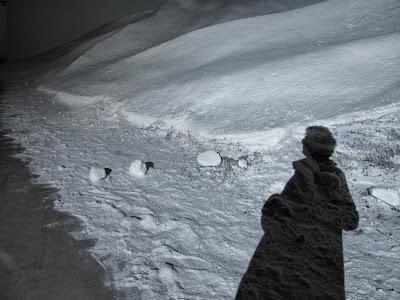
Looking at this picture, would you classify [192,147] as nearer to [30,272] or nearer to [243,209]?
[243,209]

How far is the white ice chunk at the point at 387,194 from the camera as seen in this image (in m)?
2.60

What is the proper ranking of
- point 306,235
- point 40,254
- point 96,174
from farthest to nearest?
point 96,174
point 306,235
point 40,254

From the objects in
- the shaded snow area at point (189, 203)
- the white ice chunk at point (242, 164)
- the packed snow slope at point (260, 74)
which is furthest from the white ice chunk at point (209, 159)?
the packed snow slope at point (260, 74)

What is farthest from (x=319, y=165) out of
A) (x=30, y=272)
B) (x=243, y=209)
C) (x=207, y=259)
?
(x=30, y=272)

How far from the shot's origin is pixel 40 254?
6.77 feet

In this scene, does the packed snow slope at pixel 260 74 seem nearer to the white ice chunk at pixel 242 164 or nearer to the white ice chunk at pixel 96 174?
the white ice chunk at pixel 242 164

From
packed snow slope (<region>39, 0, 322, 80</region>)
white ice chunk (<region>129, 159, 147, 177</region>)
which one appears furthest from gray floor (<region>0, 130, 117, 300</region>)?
packed snow slope (<region>39, 0, 322, 80</region>)

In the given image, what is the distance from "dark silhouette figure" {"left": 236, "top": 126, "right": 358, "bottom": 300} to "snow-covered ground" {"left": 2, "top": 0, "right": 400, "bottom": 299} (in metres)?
0.09

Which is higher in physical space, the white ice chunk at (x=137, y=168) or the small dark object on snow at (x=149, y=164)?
the white ice chunk at (x=137, y=168)

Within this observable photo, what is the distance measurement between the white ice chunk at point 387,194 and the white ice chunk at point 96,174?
2431mm

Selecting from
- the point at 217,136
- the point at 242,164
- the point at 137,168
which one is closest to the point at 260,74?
the point at 217,136

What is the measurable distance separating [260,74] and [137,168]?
209 cm

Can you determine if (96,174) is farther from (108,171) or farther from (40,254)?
(40,254)

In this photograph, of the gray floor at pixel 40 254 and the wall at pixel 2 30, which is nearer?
the gray floor at pixel 40 254
